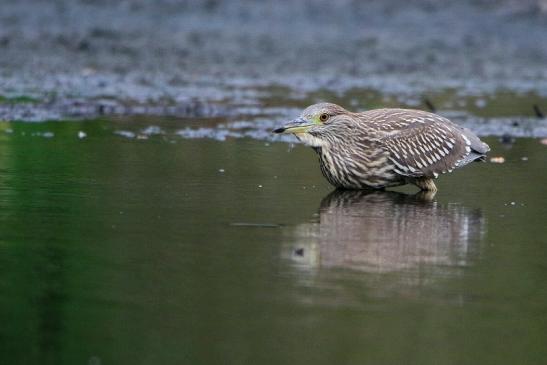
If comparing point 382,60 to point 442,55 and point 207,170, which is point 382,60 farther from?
point 207,170

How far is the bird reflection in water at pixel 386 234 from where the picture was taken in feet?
22.4

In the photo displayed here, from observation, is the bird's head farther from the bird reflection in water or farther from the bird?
the bird reflection in water

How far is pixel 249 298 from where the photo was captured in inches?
233

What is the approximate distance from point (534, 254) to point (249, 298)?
1940 mm

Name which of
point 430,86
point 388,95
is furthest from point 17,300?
point 430,86

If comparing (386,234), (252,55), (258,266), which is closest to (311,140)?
(386,234)

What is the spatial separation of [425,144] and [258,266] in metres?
3.51

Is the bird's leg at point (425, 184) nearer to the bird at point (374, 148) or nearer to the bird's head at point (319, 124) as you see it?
the bird at point (374, 148)

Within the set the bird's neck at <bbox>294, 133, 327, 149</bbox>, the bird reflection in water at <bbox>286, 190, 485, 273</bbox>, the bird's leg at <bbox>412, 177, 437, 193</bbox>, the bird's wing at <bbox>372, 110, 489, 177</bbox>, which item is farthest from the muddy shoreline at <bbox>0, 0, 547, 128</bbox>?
the bird reflection in water at <bbox>286, 190, 485, 273</bbox>

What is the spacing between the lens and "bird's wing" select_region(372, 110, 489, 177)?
379 inches

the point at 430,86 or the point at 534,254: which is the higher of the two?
the point at 430,86

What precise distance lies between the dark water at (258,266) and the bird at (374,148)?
0.55 feet

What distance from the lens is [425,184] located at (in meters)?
9.73

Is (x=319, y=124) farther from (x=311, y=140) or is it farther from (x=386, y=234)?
(x=386, y=234)
